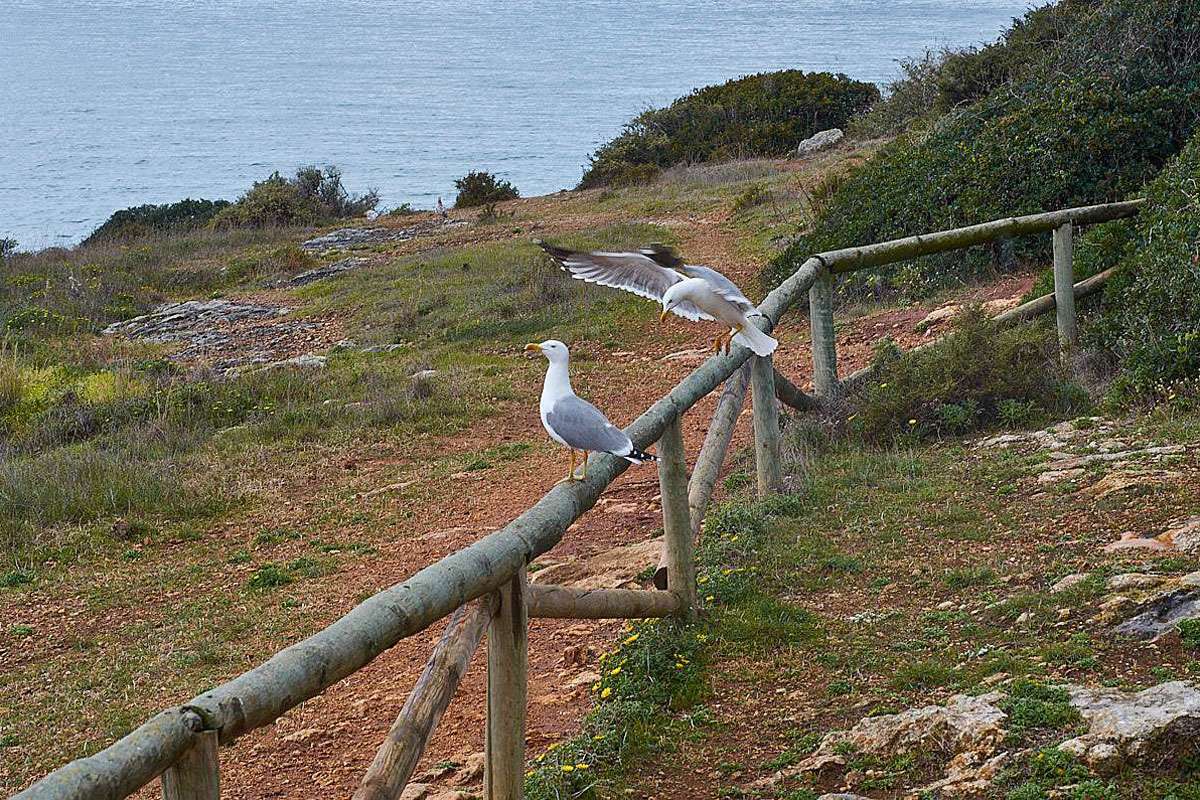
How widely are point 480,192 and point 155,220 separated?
813 centimetres

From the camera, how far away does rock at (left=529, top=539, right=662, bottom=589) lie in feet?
19.7

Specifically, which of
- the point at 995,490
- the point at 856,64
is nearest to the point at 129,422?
the point at 995,490

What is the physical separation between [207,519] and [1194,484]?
6.17 metres

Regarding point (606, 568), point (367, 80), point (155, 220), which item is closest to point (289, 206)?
point (155, 220)

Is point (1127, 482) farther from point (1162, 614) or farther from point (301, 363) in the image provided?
point (301, 363)

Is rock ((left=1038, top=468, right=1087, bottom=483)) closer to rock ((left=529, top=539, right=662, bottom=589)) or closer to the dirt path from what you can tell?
rock ((left=529, top=539, right=662, bottom=589))

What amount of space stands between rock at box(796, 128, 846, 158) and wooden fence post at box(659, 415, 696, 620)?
24.1m

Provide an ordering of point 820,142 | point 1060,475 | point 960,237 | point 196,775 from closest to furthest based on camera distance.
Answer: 1. point 196,775
2. point 1060,475
3. point 960,237
4. point 820,142

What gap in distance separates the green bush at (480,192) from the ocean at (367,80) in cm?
1131

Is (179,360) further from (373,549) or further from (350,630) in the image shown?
(350,630)

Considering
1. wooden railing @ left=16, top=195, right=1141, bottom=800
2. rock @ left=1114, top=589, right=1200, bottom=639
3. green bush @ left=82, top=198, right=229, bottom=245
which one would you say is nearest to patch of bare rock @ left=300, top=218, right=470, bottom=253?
green bush @ left=82, top=198, right=229, bottom=245

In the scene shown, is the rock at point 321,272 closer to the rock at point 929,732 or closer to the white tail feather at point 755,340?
the white tail feather at point 755,340

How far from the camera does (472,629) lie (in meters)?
3.15

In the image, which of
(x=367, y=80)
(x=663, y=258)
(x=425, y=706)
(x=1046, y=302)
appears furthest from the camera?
(x=367, y=80)
